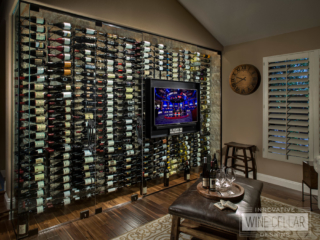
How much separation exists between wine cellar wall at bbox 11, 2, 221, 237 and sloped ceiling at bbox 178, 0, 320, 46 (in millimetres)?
843

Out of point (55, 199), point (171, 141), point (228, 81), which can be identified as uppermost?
point (228, 81)

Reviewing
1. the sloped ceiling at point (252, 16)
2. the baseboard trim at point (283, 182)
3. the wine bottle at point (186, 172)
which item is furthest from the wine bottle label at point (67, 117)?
the baseboard trim at point (283, 182)

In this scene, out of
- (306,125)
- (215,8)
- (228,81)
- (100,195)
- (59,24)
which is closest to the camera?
(59,24)

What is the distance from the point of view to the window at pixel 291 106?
3.37m

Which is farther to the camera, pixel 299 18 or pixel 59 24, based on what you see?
pixel 299 18

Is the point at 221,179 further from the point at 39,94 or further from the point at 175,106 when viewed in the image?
the point at 39,94

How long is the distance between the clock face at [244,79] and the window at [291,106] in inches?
6.7

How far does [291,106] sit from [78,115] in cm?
323

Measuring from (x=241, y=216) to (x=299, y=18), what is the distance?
3096mm

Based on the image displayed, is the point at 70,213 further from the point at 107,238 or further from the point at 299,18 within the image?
the point at 299,18

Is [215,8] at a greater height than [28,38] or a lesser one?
greater

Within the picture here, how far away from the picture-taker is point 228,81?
14.8ft

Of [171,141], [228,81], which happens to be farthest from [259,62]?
[171,141]

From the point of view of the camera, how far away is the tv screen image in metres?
3.45
